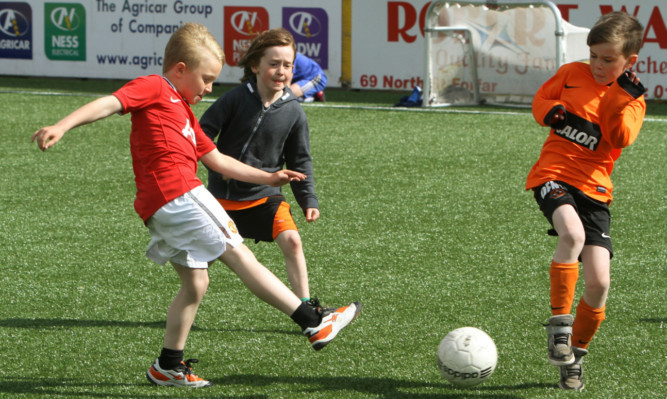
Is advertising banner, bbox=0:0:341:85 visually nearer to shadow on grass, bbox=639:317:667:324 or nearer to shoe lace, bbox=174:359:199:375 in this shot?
Answer: shadow on grass, bbox=639:317:667:324

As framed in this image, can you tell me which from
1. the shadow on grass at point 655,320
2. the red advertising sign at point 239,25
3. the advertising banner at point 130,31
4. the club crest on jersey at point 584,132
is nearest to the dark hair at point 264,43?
the club crest on jersey at point 584,132

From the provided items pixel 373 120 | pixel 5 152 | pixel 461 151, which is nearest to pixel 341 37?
pixel 373 120

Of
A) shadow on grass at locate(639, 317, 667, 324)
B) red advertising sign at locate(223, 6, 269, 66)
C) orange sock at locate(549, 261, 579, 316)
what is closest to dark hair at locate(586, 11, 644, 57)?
orange sock at locate(549, 261, 579, 316)

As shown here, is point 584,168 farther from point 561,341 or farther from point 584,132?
point 561,341

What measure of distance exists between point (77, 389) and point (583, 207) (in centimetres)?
219

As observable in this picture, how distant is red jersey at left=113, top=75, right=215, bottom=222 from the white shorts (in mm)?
41

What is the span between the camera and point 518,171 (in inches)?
349

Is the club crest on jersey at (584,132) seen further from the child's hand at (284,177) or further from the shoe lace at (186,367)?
the shoe lace at (186,367)

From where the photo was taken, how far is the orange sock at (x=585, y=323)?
12.3ft

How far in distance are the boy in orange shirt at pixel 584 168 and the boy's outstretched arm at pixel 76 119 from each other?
174 centimetres

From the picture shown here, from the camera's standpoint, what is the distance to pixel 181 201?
11.4ft

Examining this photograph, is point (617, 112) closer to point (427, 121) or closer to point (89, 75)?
point (427, 121)

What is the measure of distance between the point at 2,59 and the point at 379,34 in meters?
7.76

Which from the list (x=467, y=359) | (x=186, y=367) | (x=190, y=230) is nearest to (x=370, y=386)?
(x=467, y=359)
